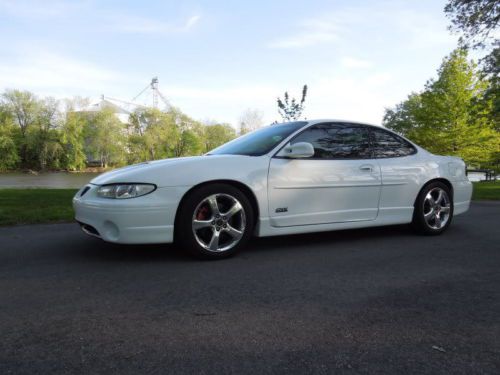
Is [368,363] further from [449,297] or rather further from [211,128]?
[211,128]

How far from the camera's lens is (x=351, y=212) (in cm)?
432

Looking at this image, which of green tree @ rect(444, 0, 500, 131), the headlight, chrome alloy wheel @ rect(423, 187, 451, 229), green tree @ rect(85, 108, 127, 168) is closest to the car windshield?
the headlight

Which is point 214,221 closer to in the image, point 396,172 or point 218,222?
point 218,222

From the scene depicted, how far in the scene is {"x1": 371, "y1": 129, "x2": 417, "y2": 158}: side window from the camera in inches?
184

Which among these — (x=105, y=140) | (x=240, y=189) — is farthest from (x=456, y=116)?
(x=105, y=140)

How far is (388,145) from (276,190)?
1746 mm

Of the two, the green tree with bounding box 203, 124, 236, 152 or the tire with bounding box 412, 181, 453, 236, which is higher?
the green tree with bounding box 203, 124, 236, 152

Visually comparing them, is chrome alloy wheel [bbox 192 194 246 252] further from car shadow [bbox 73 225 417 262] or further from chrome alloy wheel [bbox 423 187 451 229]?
chrome alloy wheel [bbox 423 187 451 229]

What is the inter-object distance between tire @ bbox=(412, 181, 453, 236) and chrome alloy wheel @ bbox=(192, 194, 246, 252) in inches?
93.8

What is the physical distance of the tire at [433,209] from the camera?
483 cm

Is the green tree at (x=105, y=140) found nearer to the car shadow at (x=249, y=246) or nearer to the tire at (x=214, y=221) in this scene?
the car shadow at (x=249, y=246)

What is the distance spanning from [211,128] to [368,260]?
78.2 metres

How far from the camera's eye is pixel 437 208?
196 inches

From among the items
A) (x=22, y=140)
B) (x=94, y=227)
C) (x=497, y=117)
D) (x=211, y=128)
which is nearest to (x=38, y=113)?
(x=22, y=140)
